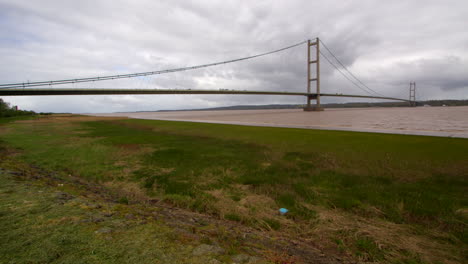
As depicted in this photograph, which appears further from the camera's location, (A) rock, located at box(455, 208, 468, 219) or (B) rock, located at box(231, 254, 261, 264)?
(A) rock, located at box(455, 208, 468, 219)

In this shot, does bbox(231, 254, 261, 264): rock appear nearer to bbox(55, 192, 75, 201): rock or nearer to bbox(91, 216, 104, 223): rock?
bbox(91, 216, 104, 223): rock

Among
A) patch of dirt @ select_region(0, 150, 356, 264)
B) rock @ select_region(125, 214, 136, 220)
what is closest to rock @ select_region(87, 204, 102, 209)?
patch of dirt @ select_region(0, 150, 356, 264)

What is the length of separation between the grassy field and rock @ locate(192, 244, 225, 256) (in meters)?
1.06

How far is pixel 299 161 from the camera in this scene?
6562mm

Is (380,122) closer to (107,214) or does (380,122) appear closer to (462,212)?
(462,212)

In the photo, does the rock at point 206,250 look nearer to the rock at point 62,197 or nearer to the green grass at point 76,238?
the green grass at point 76,238

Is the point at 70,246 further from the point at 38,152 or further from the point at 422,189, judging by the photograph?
the point at 38,152

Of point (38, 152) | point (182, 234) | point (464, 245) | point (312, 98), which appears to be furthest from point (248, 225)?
point (312, 98)

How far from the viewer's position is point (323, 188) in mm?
4383

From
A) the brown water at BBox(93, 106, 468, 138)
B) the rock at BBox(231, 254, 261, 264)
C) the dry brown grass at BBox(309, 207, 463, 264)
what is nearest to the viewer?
the rock at BBox(231, 254, 261, 264)

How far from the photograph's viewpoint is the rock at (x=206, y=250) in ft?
6.75

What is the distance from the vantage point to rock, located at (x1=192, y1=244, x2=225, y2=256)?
2.06 meters

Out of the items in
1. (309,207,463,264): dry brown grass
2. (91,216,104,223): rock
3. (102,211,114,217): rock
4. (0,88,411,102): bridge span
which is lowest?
(309,207,463,264): dry brown grass

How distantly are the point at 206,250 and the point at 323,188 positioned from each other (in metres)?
3.14
